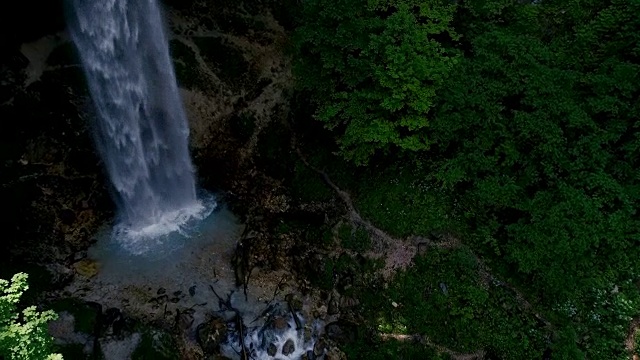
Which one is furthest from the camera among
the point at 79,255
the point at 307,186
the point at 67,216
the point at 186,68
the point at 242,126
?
the point at 242,126

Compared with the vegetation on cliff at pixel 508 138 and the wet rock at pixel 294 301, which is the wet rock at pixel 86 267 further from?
the vegetation on cliff at pixel 508 138

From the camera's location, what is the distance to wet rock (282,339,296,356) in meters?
13.3

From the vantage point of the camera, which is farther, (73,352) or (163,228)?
(163,228)

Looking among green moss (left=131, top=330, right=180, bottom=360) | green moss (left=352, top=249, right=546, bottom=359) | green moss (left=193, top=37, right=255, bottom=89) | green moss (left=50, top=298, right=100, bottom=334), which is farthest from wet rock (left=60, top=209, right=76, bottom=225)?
green moss (left=352, top=249, right=546, bottom=359)

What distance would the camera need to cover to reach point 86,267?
1433cm

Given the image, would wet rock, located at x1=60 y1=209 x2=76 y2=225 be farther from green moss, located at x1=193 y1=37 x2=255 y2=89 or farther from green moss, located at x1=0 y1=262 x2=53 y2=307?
green moss, located at x1=193 y1=37 x2=255 y2=89

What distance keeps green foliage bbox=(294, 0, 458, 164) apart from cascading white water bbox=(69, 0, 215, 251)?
18.5ft

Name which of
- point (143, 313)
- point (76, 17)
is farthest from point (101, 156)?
point (143, 313)

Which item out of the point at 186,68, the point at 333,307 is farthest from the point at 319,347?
the point at 186,68

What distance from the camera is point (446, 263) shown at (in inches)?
546

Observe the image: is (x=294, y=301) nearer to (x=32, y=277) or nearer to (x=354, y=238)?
(x=354, y=238)

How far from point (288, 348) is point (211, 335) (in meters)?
2.24

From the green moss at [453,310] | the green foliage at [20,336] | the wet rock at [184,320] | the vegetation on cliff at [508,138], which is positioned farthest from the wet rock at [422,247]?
the green foliage at [20,336]

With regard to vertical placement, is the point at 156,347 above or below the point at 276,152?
below
